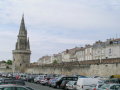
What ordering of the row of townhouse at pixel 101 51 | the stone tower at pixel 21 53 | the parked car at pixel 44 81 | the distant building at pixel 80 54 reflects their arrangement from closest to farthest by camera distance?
the parked car at pixel 44 81, the row of townhouse at pixel 101 51, the distant building at pixel 80 54, the stone tower at pixel 21 53

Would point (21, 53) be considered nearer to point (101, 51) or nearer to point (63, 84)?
point (101, 51)

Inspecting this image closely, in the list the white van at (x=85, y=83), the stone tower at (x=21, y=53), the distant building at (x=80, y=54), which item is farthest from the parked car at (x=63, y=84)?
the stone tower at (x=21, y=53)

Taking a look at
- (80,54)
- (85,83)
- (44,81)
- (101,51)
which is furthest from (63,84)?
(80,54)

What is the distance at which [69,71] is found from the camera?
66.6m

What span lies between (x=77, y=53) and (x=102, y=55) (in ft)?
95.2

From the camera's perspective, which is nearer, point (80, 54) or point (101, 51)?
point (101, 51)

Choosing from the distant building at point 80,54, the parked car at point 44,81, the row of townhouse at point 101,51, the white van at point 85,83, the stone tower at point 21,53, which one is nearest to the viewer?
the white van at point 85,83

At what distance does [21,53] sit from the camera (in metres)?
122

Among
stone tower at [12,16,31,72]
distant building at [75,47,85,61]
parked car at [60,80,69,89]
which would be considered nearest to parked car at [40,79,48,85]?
parked car at [60,80,69,89]

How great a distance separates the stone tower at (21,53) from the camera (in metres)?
120

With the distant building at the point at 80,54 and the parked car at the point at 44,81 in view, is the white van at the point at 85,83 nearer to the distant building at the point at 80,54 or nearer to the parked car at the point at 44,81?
the parked car at the point at 44,81

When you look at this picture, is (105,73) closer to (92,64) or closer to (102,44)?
(92,64)

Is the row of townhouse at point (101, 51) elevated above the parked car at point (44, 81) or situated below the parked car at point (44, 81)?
above

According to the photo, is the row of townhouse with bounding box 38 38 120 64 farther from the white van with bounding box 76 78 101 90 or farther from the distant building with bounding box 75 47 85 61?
the white van with bounding box 76 78 101 90
